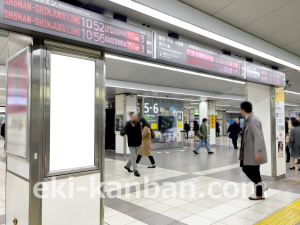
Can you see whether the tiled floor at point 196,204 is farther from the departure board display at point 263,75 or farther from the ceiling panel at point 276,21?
the ceiling panel at point 276,21

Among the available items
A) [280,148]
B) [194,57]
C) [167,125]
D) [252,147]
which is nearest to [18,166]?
[194,57]

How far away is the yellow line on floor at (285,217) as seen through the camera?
3.31 metres

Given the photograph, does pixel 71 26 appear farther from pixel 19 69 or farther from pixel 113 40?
pixel 19 69

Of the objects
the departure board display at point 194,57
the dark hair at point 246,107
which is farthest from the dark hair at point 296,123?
the dark hair at point 246,107

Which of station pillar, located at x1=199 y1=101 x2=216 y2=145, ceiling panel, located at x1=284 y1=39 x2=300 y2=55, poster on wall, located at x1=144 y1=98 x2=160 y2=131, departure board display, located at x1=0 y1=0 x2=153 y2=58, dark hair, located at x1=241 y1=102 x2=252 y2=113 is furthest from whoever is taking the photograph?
station pillar, located at x1=199 y1=101 x2=216 y2=145

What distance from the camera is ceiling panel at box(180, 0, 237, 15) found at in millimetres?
3262

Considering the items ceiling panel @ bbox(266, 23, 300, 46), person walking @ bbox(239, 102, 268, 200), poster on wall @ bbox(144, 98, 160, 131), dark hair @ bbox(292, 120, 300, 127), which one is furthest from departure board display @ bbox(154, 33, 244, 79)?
poster on wall @ bbox(144, 98, 160, 131)

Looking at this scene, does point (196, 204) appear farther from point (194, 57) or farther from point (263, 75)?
point (263, 75)

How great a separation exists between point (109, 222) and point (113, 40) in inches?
95.2

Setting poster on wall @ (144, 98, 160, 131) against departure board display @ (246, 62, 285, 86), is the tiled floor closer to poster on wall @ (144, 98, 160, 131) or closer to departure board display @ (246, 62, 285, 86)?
departure board display @ (246, 62, 285, 86)

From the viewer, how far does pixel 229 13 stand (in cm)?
359

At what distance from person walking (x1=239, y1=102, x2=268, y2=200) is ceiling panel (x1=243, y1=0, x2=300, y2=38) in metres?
1.32

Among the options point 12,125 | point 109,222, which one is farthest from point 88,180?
point 12,125

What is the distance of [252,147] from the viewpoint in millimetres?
4055
